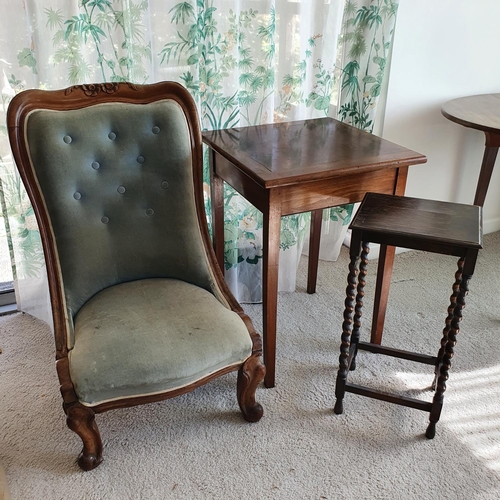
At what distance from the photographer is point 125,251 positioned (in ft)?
5.11

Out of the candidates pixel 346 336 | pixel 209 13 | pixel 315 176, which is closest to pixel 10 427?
pixel 346 336

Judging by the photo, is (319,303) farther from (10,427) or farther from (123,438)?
(10,427)

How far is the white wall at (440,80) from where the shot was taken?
6.93ft

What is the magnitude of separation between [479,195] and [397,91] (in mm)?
568

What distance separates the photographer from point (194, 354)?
1.32 metres

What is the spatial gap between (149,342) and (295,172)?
0.59 m

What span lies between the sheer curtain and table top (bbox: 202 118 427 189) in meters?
0.20

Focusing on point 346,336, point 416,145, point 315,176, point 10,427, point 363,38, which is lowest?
point 10,427

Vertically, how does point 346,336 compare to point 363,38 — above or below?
below

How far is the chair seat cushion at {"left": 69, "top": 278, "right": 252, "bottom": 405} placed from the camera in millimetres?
1271

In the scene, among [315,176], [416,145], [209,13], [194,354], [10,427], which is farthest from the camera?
[416,145]

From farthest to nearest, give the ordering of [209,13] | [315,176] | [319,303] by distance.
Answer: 1. [319,303]
2. [209,13]
3. [315,176]

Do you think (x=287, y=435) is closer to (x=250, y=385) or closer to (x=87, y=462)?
(x=250, y=385)

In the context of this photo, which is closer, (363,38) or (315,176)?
(315,176)
